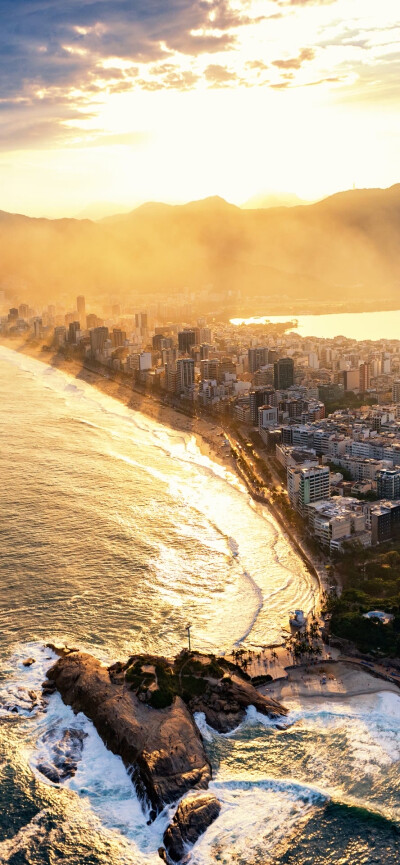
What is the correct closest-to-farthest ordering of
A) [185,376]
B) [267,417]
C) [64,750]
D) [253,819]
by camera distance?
[253,819], [64,750], [267,417], [185,376]

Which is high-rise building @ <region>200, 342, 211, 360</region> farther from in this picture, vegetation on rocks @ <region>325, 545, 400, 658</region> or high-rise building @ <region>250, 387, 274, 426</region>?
vegetation on rocks @ <region>325, 545, 400, 658</region>

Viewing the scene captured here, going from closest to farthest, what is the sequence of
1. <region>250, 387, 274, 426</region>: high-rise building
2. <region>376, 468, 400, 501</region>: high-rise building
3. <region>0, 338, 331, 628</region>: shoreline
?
<region>0, 338, 331, 628</region>: shoreline < <region>376, 468, 400, 501</region>: high-rise building < <region>250, 387, 274, 426</region>: high-rise building

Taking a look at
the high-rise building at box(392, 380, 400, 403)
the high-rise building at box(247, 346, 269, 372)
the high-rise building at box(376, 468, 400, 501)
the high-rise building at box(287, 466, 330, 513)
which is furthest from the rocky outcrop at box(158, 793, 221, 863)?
the high-rise building at box(247, 346, 269, 372)

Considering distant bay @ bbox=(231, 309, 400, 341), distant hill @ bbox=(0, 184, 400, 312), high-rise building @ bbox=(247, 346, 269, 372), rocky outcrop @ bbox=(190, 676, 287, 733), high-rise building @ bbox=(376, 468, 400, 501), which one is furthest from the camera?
distant hill @ bbox=(0, 184, 400, 312)

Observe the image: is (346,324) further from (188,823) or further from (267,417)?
(188,823)

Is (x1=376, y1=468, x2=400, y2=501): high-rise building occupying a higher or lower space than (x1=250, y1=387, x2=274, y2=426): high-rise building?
lower

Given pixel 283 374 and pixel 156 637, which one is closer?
pixel 156 637

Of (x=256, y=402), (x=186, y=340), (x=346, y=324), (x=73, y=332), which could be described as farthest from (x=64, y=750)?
(x=346, y=324)
